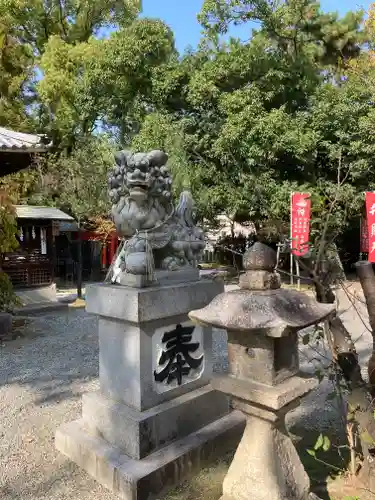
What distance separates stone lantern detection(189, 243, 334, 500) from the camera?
1.95m

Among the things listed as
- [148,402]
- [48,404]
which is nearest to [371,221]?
[48,404]

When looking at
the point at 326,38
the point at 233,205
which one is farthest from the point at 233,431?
the point at 326,38

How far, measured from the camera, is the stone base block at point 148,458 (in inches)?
102

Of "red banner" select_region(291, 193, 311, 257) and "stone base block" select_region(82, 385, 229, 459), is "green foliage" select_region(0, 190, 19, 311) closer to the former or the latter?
"stone base block" select_region(82, 385, 229, 459)

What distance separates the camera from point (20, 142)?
662cm

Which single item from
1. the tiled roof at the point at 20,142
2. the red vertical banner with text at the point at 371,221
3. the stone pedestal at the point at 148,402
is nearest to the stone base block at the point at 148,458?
the stone pedestal at the point at 148,402

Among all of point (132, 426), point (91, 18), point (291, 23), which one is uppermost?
point (91, 18)

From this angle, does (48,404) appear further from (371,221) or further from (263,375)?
(371,221)

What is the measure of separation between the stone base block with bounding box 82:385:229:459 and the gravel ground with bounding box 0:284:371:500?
1.10ft

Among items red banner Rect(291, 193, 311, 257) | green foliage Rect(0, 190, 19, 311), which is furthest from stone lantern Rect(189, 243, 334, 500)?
red banner Rect(291, 193, 311, 257)

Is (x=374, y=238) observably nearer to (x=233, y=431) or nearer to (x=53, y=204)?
(x=233, y=431)

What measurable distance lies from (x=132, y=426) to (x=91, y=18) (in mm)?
20367

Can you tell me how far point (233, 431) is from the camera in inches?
127

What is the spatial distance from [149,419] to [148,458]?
25 cm
